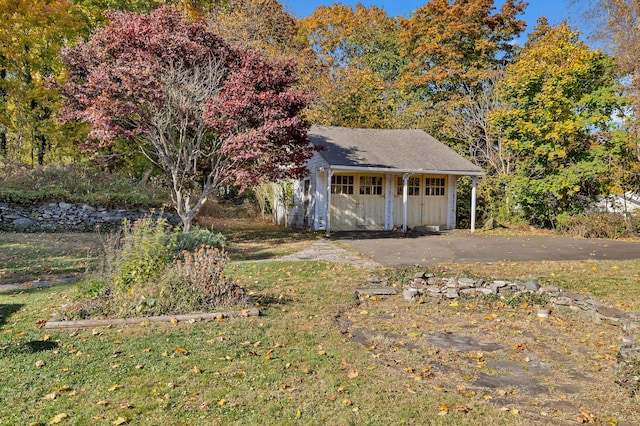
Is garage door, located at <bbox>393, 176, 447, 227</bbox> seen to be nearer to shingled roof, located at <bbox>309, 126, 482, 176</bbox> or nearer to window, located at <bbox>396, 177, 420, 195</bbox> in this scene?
window, located at <bbox>396, 177, 420, 195</bbox>

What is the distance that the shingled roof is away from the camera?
1628cm

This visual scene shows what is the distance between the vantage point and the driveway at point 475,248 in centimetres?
1049

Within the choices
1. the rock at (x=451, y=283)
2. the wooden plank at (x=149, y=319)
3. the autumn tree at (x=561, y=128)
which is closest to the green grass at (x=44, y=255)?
the wooden plank at (x=149, y=319)

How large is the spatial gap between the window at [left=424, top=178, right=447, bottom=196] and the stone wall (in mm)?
10332

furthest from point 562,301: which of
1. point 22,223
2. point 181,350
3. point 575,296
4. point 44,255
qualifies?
point 22,223

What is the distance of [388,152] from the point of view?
17672mm

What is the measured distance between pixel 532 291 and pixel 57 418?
20.8 feet

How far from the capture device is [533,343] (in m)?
4.93

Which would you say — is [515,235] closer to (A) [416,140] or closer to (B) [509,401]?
(A) [416,140]

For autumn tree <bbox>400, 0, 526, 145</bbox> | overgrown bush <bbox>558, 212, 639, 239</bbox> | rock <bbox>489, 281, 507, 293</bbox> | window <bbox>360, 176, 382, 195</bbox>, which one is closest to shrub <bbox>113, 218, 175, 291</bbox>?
rock <bbox>489, 281, 507, 293</bbox>

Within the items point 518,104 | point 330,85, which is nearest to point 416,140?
point 518,104

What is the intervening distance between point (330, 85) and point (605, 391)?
24216 millimetres

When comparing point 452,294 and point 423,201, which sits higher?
point 423,201

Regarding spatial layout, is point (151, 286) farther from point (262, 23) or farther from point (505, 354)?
point (262, 23)
